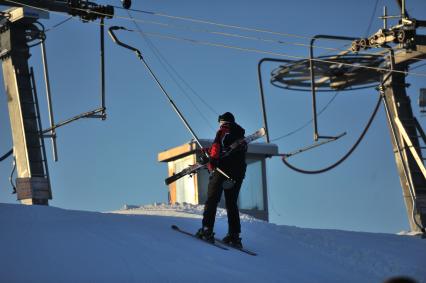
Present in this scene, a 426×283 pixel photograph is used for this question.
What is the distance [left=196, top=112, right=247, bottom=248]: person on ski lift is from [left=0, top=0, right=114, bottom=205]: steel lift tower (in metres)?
9.00

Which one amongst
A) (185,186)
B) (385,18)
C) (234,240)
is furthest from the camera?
(185,186)

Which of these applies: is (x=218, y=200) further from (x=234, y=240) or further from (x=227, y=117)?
(x=227, y=117)

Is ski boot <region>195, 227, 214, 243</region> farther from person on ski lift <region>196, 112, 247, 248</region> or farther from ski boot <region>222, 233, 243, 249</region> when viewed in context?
ski boot <region>222, 233, 243, 249</region>

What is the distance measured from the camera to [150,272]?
41.8 ft

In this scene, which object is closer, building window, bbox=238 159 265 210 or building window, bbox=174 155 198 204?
building window, bbox=174 155 198 204

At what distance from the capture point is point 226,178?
50.7 ft

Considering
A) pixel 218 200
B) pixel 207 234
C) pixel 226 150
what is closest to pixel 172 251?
pixel 207 234

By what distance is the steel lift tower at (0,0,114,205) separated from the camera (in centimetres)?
2409

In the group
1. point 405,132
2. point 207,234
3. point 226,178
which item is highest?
point 226,178

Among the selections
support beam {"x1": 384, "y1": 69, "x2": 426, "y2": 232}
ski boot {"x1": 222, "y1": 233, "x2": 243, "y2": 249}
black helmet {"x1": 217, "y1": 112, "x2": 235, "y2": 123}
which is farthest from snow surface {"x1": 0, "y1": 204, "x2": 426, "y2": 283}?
support beam {"x1": 384, "y1": 69, "x2": 426, "y2": 232}

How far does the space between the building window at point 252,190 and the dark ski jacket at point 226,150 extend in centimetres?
1265

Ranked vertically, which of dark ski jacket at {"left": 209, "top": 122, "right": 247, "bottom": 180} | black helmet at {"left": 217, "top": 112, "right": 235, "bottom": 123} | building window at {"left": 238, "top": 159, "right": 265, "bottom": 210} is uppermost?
black helmet at {"left": 217, "top": 112, "right": 235, "bottom": 123}

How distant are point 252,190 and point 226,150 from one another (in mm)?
13021

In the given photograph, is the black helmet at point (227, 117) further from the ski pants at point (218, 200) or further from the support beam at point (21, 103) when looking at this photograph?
the support beam at point (21, 103)
